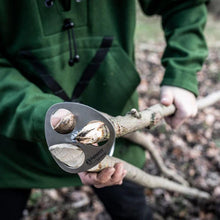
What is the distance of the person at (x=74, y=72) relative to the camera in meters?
1.12

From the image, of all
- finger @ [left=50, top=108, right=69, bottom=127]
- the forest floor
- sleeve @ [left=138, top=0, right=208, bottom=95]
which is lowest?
the forest floor

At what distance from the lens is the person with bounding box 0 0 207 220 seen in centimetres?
112

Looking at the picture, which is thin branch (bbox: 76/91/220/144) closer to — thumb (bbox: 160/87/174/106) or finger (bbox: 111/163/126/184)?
thumb (bbox: 160/87/174/106)

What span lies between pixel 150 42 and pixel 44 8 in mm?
4942

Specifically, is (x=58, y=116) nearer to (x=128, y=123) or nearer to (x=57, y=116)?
(x=57, y=116)

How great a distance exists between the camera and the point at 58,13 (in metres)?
1.16

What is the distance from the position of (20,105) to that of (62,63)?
32 cm

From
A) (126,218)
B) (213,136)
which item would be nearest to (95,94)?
(126,218)

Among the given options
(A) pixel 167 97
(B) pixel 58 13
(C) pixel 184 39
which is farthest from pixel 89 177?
(C) pixel 184 39

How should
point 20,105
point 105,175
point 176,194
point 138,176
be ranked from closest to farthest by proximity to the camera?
point 105,175, point 20,105, point 138,176, point 176,194

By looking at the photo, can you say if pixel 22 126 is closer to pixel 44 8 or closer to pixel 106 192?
pixel 44 8

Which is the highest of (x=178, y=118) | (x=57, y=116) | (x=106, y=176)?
(x=57, y=116)

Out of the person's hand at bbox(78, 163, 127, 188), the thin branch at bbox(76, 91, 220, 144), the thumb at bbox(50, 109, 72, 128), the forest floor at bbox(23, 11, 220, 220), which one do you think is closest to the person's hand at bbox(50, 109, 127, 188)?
the person's hand at bbox(78, 163, 127, 188)

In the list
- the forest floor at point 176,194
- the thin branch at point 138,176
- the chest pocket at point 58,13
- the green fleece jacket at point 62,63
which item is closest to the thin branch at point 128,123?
the thin branch at point 138,176
